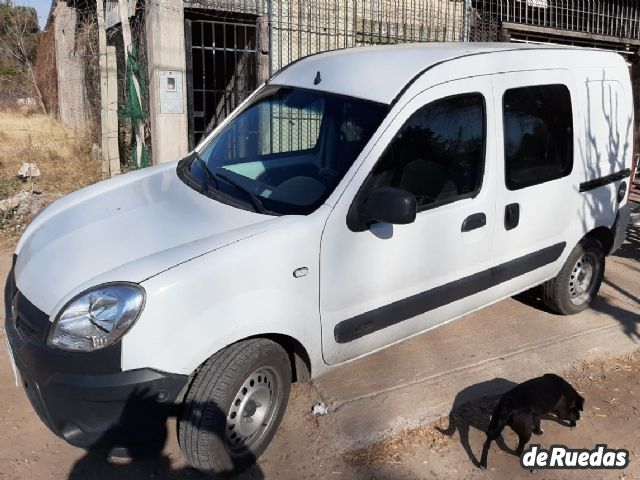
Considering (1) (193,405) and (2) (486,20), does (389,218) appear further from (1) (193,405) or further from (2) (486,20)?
(2) (486,20)

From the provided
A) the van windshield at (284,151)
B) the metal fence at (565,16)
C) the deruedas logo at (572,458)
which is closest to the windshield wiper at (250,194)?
the van windshield at (284,151)

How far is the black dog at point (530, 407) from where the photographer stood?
3.22 meters

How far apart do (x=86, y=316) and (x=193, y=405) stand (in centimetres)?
61

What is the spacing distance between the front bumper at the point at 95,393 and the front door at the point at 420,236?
917 mm

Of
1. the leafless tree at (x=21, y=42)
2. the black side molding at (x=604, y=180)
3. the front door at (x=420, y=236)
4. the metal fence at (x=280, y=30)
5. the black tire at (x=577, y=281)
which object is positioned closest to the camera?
the front door at (x=420, y=236)

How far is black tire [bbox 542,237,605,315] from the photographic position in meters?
4.73

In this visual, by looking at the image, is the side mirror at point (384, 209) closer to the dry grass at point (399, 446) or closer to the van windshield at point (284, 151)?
the van windshield at point (284, 151)

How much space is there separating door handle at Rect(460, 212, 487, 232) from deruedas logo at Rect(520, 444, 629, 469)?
1234 millimetres

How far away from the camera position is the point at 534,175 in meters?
4.09

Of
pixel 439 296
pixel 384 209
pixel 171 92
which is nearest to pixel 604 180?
pixel 439 296

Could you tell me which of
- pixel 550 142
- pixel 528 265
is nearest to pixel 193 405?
pixel 528 265

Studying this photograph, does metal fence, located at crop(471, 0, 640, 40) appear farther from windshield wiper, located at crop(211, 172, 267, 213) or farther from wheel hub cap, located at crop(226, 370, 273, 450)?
wheel hub cap, located at crop(226, 370, 273, 450)

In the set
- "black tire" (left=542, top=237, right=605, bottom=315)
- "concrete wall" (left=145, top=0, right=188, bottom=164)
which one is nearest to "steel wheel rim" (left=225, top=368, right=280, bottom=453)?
"black tire" (left=542, top=237, right=605, bottom=315)

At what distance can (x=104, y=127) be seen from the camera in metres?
8.70
